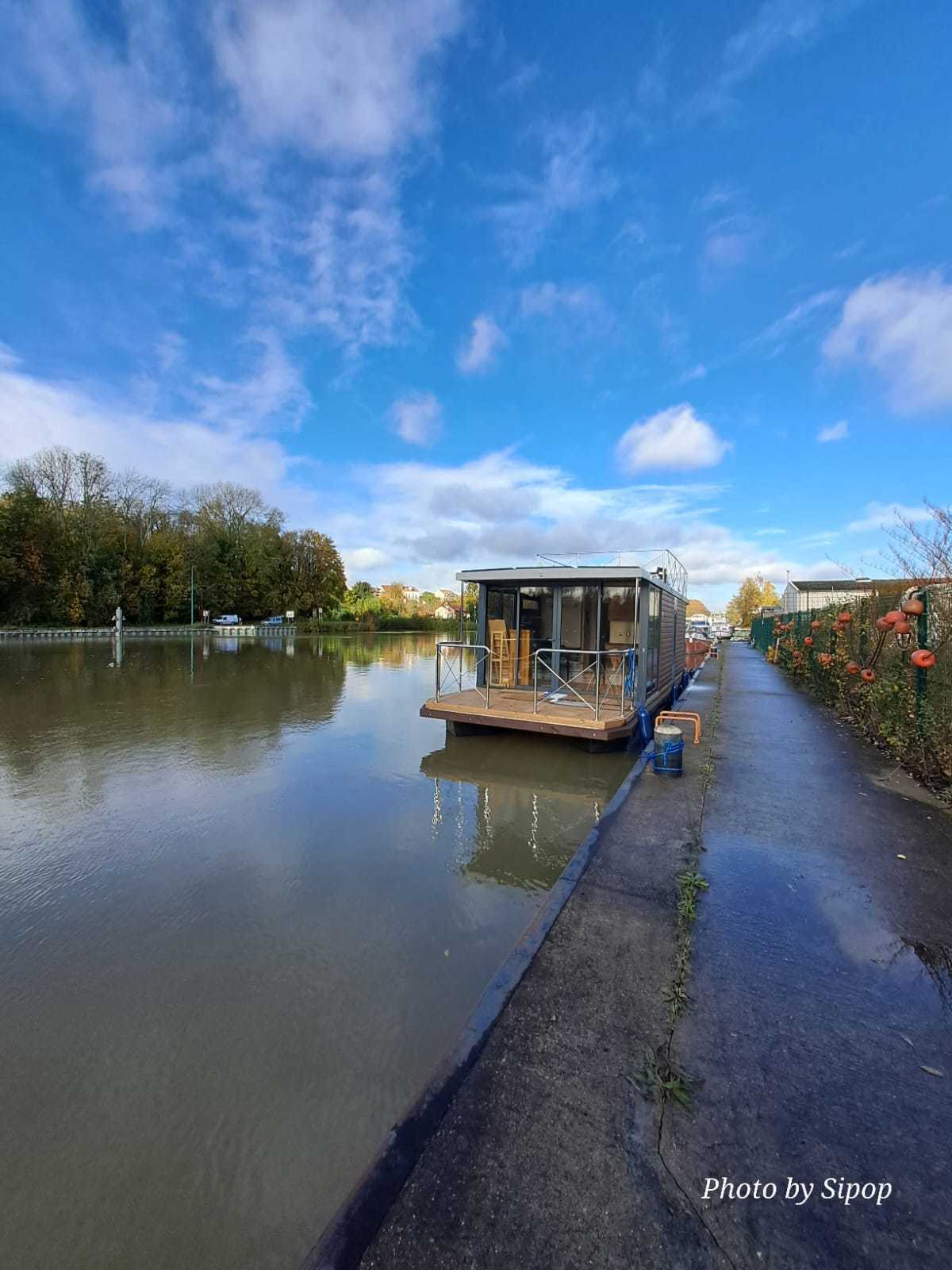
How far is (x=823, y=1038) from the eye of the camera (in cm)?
213

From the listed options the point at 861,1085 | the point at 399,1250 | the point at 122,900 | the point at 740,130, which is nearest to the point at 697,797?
the point at 861,1085

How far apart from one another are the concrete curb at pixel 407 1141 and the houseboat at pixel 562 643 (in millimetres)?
5202

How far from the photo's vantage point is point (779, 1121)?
5.78 feet

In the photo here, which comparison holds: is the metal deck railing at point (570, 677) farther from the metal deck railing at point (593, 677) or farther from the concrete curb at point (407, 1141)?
the concrete curb at point (407, 1141)

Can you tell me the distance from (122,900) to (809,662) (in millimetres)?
12371

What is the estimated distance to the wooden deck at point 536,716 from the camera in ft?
22.7

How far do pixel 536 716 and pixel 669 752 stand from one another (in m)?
2.13

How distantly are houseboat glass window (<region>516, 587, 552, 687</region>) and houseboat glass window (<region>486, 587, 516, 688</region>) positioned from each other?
15cm

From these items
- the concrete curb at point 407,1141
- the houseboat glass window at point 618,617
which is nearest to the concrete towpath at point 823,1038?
the concrete curb at point 407,1141

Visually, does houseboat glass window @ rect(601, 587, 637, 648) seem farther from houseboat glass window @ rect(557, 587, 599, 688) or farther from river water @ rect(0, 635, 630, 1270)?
river water @ rect(0, 635, 630, 1270)

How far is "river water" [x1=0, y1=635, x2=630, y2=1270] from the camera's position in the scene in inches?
76.4

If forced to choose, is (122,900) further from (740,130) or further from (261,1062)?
(740,130)

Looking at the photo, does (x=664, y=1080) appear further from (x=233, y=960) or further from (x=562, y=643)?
(x=562, y=643)

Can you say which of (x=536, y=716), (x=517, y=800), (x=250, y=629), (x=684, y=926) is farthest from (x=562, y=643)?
(x=250, y=629)
